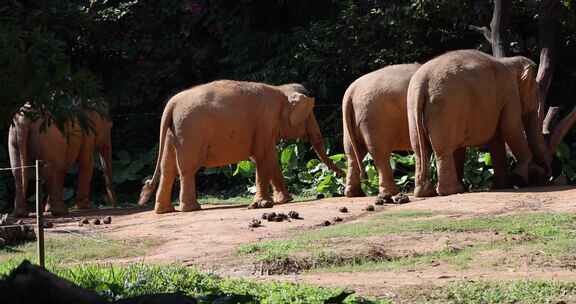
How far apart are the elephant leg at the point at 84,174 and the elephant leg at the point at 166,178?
287 cm

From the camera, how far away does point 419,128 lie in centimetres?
1513

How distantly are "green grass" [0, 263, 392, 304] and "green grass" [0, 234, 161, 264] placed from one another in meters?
1.98

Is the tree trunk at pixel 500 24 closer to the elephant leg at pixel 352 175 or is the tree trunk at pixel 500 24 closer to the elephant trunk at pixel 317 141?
the elephant leg at pixel 352 175

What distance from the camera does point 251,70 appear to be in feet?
74.9

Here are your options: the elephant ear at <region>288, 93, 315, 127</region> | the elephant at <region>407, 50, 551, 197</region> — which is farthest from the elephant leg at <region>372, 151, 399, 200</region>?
the elephant ear at <region>288, 93, 315, 127</region>

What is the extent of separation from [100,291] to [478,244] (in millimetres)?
3898

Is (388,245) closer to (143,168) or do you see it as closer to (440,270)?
(440,270)

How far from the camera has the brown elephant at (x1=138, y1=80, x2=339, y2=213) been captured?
16.3 metres

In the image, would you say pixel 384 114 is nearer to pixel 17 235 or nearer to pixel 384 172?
pixel 384 172

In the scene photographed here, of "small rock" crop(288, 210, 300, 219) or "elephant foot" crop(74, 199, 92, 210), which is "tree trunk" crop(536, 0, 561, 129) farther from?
"elephant foot" crop(74, 199, 92, 210)

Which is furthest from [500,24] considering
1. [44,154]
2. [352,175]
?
[44,154]

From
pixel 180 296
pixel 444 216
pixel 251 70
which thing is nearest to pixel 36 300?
pixel 180 296

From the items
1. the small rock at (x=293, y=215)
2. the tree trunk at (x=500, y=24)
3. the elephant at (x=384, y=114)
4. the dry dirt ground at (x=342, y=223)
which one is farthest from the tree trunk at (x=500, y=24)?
the small rock at (x=293, y=215)

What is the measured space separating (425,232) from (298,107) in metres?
5.83
